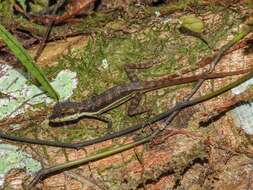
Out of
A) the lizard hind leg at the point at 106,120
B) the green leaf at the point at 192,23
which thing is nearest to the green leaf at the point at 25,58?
the lizard hind leg at the point at 106,120

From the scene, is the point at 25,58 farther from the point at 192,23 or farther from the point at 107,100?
the point at 192,23

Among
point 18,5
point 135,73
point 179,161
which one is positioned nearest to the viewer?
point 179,161

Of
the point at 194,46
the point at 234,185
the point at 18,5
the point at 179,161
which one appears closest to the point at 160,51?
the point at 194,46

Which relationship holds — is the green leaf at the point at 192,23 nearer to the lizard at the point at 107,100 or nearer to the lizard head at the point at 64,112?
the lizard at the point at 107,100

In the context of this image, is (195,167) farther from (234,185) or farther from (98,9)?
(98,9)

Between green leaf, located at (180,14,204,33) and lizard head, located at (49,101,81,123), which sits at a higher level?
green leaf, located at (180,14,204,33)

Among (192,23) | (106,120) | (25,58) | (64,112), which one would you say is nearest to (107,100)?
(106,120)

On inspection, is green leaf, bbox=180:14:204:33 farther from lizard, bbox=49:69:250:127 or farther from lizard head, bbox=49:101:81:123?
lizard head, bbox=49:101:81:123

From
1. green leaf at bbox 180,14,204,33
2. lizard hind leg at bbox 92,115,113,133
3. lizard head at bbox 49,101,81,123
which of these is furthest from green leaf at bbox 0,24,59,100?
green leaf at bbox 180,14,204,33
